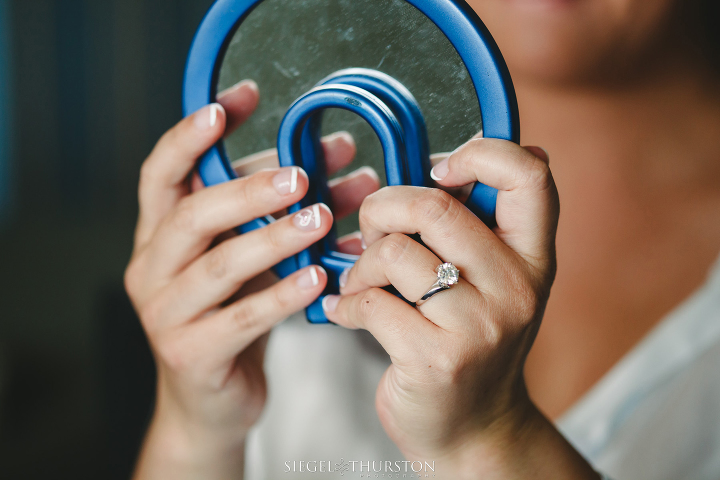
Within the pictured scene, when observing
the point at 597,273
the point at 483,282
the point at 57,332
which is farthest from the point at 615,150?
the point at 57,332

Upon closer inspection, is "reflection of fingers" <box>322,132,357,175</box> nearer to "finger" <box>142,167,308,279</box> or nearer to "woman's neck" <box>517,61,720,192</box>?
"finger" <box>142,167,308,279</box>

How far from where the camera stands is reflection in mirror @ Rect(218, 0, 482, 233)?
0.31 meters

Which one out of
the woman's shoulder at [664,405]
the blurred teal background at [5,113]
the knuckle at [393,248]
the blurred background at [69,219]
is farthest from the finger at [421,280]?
the blurred teal background at [5,113]

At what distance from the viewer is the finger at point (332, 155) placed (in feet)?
1.28

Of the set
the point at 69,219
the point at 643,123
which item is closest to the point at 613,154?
the point at 643,123

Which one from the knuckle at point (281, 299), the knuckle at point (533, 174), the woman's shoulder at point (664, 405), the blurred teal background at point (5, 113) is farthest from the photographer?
the blurred teal background at point (5, 113)

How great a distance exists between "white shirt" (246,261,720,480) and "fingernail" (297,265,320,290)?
18 centimetres

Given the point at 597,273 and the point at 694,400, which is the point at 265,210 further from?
the point at 694,400

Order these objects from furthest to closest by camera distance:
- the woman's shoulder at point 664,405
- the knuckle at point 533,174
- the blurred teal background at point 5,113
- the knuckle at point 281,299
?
the blurred teal background at point 5,113
the woman's shoulder at point 664,405
the knuckle at point 281,299
the knuckle at point 533,174

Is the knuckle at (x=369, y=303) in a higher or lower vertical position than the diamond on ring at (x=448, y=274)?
lower

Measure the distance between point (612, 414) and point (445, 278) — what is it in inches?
13.4

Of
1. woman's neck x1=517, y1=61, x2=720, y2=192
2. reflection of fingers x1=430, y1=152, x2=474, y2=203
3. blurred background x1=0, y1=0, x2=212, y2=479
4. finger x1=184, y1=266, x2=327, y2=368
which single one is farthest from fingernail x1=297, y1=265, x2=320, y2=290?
blurred background x1=0, y1=0, x2=212, y2=479

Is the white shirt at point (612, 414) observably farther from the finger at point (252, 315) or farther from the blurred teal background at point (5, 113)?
the blurred teal background at point (5, 113)

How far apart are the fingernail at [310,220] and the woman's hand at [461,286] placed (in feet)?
0.12
